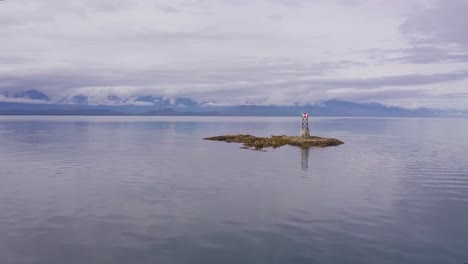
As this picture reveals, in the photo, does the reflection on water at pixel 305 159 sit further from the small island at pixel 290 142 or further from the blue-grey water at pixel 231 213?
the small island at pixel 290 142

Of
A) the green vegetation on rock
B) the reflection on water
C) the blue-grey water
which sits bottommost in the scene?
the blue-grey water

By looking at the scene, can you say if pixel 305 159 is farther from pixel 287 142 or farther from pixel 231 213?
pixel 231 213

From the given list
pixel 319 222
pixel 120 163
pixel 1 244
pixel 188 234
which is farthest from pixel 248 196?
pixel 120 163

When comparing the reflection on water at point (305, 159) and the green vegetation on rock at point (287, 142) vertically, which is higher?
the green vegetation on rock at point (287, 142)

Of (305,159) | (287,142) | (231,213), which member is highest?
(287,142)

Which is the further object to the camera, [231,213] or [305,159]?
[305,159]

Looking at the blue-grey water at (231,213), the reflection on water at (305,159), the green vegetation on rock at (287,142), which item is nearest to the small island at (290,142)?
the green vegetation on rock at (287,142)

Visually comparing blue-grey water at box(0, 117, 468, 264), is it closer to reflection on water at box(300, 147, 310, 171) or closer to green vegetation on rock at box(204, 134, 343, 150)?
reflection on water at box(300, 147, 310, 171)

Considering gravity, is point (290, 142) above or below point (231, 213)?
above

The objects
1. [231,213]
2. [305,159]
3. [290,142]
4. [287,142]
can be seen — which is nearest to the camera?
[231,213]

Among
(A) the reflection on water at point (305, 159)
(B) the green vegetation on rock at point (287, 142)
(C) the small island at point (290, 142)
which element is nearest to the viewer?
(A) the reflection on water at point (305, 159)

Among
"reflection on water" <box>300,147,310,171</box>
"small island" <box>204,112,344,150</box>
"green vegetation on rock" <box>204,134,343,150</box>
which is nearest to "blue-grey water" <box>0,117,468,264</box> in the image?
"reflection on water" <box>300,147,310,171</box>

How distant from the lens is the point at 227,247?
22.3m

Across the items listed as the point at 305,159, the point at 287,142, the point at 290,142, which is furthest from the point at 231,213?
the point at 287,142
